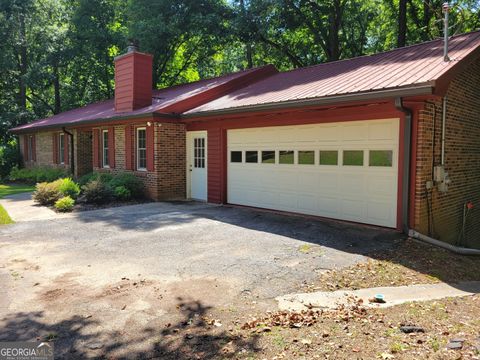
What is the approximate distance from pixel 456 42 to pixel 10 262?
34.6ft

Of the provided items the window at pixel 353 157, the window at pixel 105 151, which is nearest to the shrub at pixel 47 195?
the window at pixel 105 151

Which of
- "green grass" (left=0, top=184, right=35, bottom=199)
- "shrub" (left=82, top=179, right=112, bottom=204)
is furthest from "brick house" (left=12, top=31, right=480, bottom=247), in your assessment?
"green grass" (left=0, top=184, right=35, bottom=199)

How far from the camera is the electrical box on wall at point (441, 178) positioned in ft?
25.9

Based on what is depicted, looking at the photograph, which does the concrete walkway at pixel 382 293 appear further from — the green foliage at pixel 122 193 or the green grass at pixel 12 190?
the green grass at pixel 12 190

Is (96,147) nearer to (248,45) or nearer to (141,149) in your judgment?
(141,149)

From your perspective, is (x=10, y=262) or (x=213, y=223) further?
(x=213, y=223)

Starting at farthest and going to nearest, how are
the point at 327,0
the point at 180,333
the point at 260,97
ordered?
1. the point at 327,0
2. the point at 260,97
3. the point at 180,333

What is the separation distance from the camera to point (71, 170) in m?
19.0

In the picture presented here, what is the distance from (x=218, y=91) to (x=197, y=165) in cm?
314

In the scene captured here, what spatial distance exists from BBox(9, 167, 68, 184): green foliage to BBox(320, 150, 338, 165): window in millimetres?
13539

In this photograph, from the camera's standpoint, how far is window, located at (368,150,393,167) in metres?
8.15

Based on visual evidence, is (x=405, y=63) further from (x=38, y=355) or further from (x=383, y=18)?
(x=383, y=18)

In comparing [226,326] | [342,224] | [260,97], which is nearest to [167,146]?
[260,97]

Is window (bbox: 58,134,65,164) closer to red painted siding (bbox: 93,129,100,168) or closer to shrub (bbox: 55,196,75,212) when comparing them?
red painted siding (bbox: 93,129,100,168)
